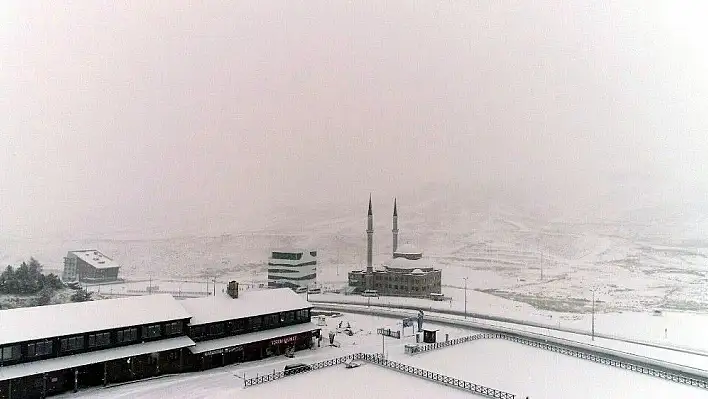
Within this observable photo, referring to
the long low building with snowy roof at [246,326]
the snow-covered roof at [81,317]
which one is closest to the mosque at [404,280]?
the long low building with snowy roof at [246,326]

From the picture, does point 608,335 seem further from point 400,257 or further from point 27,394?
point 27,394

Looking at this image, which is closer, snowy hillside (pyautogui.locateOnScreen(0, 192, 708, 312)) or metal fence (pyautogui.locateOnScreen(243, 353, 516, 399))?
metal fence (pyautogui.locateOnScreen(243, 353, 516, 399))

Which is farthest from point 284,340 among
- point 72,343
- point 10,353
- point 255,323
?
point 10,353

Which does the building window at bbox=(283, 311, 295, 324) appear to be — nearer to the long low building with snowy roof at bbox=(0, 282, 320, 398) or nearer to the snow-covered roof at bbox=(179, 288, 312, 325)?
the long low building with snowy roof at bbox=(0, 282, 320, 398)

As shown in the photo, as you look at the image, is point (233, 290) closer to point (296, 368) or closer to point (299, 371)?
point (296, 368)

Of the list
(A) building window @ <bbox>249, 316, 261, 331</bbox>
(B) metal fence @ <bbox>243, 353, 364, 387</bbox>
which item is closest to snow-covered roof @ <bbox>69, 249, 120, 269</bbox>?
(A) building window @ <bbox>249, 316, 261, 331</bbox>

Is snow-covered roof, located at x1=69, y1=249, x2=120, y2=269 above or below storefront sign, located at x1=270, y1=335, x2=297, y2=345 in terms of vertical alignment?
above

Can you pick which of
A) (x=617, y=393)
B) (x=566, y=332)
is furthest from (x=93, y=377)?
(x=566, y=332)
